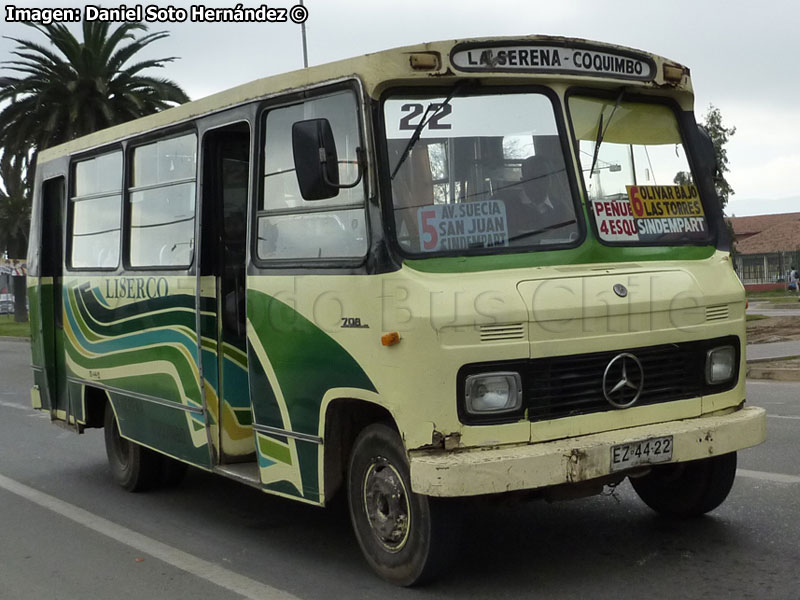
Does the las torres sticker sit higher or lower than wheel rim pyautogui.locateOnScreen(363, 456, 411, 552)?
higher

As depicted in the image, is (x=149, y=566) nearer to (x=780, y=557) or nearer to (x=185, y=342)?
(x=185, y=342)

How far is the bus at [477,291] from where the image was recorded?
4.99 meters

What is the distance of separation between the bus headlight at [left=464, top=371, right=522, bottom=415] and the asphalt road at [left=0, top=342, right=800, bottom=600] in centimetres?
59

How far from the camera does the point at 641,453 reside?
514 cm

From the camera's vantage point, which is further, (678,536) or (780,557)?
(678,536)

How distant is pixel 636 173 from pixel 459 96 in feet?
3.74

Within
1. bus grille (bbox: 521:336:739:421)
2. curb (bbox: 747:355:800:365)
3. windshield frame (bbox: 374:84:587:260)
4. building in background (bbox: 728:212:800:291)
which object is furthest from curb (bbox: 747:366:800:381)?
building in background (bbox: 728:212:800:291)

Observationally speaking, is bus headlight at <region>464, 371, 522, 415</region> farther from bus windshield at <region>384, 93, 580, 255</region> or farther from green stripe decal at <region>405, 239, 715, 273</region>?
bus windshield at <region>384, 93, 580, 255</region>

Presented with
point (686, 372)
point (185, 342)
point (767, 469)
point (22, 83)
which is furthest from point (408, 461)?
point (22, 83)

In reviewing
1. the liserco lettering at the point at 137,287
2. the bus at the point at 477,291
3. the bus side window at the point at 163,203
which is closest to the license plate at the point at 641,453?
the bus at the point at 477,291

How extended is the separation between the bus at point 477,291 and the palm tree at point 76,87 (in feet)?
76.2

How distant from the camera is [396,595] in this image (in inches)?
204

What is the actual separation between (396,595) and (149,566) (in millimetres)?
1597

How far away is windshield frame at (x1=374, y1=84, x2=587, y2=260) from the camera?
5219 mm
